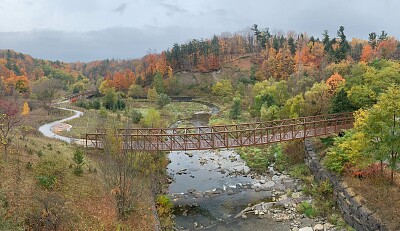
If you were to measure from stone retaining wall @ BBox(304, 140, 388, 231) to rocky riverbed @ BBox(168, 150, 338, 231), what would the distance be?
1588 mm

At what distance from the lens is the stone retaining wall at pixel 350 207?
2080 centimetres

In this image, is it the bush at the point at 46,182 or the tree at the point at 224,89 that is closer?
the bush at the point at 46,182

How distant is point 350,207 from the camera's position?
2311cm

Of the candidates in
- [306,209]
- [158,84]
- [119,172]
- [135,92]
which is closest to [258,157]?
[306,209]

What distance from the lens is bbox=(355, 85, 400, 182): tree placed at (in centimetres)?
2188

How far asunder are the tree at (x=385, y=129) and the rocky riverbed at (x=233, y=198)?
5913 millimetres

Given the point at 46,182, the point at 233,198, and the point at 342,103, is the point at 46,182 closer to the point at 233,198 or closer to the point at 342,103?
the point at 233,198

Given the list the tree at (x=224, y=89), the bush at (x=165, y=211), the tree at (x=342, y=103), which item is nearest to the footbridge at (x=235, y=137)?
the tree at (x=342, y=103)

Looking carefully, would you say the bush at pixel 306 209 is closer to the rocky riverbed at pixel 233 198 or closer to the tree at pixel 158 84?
the rocky riverbed at pixel 233 198

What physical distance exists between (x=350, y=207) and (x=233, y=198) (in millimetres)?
9382

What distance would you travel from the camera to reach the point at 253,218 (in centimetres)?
2503

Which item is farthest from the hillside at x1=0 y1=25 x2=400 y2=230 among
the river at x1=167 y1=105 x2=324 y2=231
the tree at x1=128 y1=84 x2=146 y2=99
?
the tree at x1=128 y1=84 x2=146 y2=99

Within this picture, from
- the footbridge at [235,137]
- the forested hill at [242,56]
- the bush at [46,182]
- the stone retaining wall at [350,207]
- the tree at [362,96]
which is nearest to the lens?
the bush at [46,182]

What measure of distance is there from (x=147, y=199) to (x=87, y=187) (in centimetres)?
419
